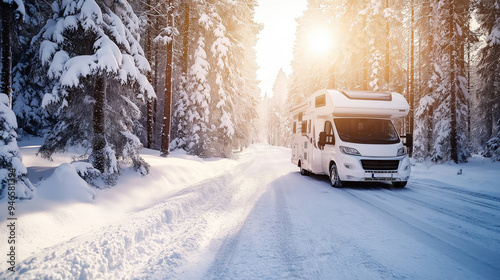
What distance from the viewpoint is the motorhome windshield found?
835 centimetres

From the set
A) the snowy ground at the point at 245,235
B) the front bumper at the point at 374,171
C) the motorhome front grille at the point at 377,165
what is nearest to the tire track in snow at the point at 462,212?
the snowy ground at the point at 245,235

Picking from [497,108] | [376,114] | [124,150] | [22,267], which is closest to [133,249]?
[22,267]

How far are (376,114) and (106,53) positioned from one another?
352 inches

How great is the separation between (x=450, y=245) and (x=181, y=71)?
18.1 m

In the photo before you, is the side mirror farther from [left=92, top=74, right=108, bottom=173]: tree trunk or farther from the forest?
[left=92, top=74, right=108, bottom=173]: tree trunk

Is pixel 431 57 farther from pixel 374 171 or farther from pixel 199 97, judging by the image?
pixel 199 97

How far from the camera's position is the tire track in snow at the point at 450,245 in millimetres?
2950

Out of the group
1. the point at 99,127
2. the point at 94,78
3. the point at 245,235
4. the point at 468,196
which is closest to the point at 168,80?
the point at 94,78

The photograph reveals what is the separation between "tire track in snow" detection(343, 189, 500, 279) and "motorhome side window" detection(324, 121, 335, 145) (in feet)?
12.7

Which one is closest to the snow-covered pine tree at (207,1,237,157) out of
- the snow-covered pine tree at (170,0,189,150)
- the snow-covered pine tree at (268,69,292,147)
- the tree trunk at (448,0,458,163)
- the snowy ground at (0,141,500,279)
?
the snow-covered pine tree at (170,0,189,150)

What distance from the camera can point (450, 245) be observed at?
11.7 ft

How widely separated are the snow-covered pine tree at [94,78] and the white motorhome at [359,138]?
257 inches

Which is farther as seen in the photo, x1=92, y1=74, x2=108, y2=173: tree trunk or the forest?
x1=92, y1=74, x2=108, y2=173: tree trunk

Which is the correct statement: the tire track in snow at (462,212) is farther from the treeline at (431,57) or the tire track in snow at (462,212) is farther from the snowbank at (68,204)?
the treeline at (431,57)
